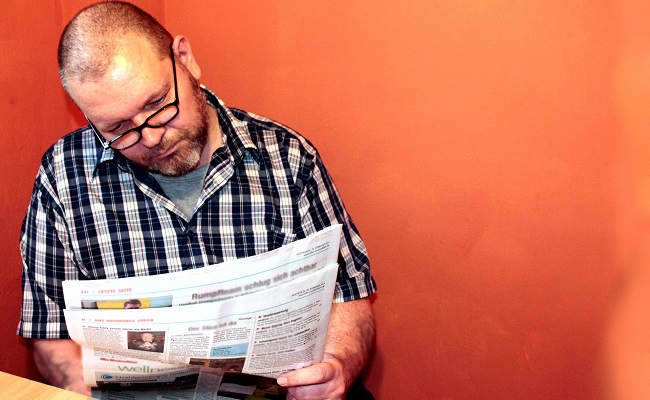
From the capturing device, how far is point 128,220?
140cm

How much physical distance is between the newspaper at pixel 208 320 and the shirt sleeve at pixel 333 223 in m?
0.29

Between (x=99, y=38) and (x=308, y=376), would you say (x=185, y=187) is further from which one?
(x=308, y=376)

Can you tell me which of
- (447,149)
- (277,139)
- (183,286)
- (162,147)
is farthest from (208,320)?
(447,149)

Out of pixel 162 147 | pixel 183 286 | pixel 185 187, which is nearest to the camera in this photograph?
pixel 183 286

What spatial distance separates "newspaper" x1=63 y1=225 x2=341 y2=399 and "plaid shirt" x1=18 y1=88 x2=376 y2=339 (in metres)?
0.29

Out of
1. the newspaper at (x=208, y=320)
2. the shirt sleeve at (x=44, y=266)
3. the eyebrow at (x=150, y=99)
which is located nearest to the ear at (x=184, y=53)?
the eyebrow at (x=150, y=99)

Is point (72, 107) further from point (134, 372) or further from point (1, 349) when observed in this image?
point (134, 372)

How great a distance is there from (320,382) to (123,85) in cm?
66

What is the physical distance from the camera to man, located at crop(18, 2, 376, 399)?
4.19 feet

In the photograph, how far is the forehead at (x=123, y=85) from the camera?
1250 millimetres

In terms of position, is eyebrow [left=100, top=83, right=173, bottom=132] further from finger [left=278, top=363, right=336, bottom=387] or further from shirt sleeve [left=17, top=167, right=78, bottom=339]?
finger [left=278, top=363, right=336, bottom=387]

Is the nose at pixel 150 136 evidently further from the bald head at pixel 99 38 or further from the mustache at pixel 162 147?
the bald head at pixel 99 38

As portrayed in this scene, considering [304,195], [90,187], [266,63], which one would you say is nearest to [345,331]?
[304,195]

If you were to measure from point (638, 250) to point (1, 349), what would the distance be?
1446 mm
